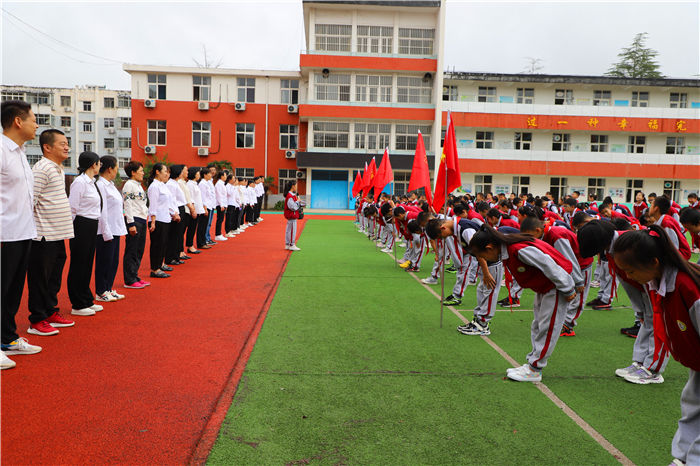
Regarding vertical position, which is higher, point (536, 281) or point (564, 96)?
point (564, 96)

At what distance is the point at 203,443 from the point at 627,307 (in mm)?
6768

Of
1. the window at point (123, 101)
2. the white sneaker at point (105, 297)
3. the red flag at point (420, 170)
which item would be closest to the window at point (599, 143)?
the red flag at point (420, 170)

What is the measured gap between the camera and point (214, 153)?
3456 centimetres

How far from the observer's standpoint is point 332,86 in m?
32.5

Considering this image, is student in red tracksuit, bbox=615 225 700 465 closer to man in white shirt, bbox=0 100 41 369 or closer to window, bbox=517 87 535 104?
man in white shirt, bbox=0 100 41 369

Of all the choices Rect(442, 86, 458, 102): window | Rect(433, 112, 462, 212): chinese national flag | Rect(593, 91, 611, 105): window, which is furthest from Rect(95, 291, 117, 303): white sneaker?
Rect(593, 91, 611, 105): window

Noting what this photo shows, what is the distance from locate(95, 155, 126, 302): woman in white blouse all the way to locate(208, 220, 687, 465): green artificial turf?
2367mm

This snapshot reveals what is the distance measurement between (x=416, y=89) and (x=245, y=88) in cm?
1233

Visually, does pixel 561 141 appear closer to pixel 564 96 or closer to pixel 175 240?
pixel 564 96

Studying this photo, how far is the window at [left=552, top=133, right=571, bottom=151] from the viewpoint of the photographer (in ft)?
112

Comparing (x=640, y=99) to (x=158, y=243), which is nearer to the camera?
(x=158, y=243)

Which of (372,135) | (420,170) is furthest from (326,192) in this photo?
(420,170)

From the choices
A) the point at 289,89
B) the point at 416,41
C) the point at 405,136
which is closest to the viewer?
the point at 416,41

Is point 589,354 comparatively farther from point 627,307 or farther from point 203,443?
point 203,443
